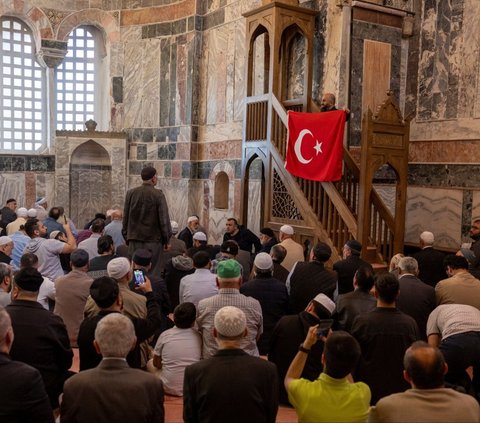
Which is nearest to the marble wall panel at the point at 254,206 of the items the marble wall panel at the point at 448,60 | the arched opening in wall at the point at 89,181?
the marble wall panel at the point at 448,60

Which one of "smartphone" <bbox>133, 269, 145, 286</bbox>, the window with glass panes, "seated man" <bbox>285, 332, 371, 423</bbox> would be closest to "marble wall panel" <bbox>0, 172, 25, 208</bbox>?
the window with glass panes

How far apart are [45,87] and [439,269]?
11532 millimetres

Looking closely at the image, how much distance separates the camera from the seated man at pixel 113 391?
262cm

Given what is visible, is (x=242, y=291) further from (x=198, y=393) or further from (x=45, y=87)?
(x=45, y=87)

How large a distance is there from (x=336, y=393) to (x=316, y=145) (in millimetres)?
5555

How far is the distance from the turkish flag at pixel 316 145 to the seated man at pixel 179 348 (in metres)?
3.89

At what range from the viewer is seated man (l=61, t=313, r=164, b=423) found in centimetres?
262

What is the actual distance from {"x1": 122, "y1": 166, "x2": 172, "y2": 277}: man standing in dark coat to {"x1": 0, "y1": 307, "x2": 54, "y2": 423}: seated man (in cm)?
396

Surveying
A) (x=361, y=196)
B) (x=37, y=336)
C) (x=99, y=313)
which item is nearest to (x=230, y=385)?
(x=99, y=313)

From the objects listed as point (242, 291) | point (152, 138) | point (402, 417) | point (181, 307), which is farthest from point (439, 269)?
point (152, 138)

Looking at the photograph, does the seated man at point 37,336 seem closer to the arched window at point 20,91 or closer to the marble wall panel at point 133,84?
the marble wall panel at point 133,84

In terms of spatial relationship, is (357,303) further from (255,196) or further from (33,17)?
(33,17)

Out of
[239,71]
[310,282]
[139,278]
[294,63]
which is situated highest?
[239,71]

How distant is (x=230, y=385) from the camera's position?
280cm
